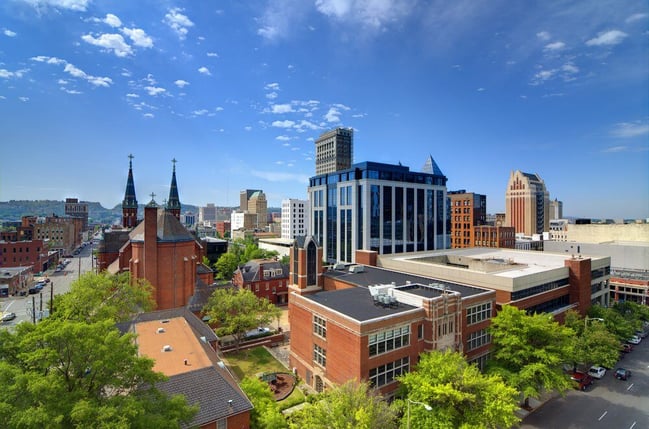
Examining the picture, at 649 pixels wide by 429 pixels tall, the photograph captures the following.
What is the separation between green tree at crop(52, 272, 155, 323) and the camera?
3528 centimetres

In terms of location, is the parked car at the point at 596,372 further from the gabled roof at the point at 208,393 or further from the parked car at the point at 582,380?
the gabled roof at the point at 208,393

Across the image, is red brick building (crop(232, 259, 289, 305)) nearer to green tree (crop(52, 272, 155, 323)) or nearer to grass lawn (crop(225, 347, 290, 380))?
grass lawn (crop(225, 347, 290, 380))

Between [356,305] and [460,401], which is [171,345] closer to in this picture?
[356,305]

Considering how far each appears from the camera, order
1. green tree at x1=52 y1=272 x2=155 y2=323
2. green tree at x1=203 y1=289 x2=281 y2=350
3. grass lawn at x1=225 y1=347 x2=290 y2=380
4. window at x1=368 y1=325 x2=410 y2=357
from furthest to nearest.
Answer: green tree at x1=203 y1=289 x2=281 y2=350, grass lawn at x1=225 y1=347 x2=290 y2=380, green tree at x1=52 y1=272 x2=155 y2=323, window at x1=368 y1=325 x2=410 y2=357

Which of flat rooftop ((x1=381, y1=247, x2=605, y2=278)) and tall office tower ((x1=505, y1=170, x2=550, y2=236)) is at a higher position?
tall office tower ((x1=505, y1=170, x2=550, y2=236))

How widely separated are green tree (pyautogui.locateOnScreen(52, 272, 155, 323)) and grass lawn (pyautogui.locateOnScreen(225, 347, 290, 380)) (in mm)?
13680

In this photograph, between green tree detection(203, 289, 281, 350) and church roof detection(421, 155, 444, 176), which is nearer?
green tree detection(203, 289, 281, 350)

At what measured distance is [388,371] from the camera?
98.3ft

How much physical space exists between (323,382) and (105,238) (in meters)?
58.2

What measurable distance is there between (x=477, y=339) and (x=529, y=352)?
23.0 ft

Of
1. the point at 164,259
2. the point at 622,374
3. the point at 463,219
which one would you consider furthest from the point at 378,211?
the point at 622,374

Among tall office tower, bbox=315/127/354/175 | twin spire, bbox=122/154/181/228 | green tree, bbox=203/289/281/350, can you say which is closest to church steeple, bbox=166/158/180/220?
twin spire, bbox=122/154/181/228

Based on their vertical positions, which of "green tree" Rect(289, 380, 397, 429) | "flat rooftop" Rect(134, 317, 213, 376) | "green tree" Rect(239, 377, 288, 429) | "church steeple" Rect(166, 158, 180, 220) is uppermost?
"church steeple" Rect(166, 158, 180, 220)

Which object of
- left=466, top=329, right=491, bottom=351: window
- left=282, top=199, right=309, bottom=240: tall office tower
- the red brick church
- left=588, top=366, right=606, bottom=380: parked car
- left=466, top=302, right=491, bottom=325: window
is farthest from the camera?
left=282, top=199, right=309, bottom=240: tall office tower
